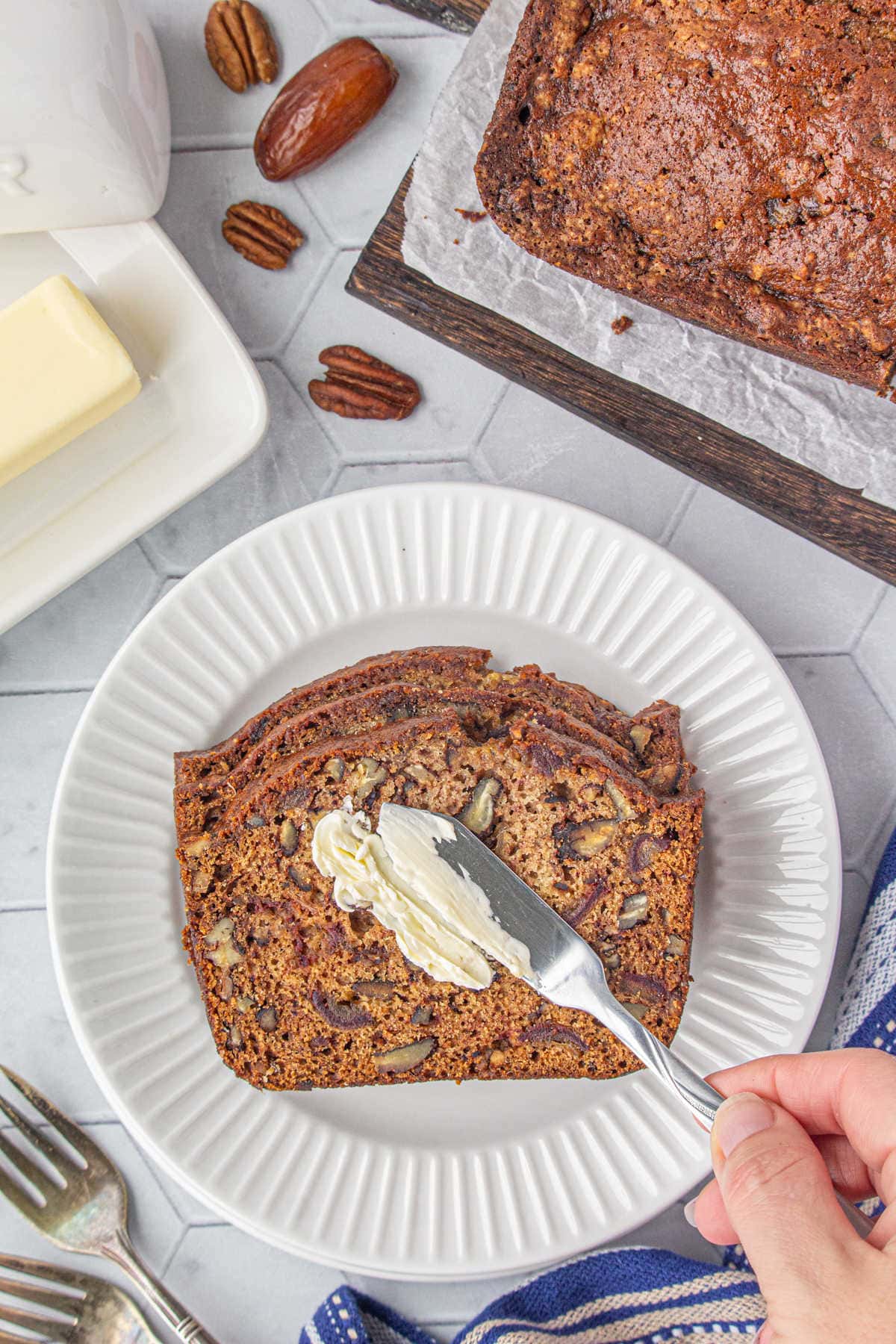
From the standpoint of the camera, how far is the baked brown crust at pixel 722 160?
4.64ft

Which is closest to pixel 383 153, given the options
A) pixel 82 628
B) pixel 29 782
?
pixel 82 628

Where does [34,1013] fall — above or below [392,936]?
below

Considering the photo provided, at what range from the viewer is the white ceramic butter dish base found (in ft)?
5.66

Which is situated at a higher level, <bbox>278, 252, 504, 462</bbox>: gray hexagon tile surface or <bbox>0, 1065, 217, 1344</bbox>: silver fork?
<bbox>278, 252, 504, 462</bbox>: gray hexagon tile surface

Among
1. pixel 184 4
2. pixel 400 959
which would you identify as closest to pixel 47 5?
pixel 184 4

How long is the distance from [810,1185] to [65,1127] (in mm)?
1274

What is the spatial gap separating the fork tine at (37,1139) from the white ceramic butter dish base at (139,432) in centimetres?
84

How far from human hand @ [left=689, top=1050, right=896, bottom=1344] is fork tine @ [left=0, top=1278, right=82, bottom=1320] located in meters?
1.11

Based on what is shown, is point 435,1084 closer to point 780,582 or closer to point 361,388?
point 780,582

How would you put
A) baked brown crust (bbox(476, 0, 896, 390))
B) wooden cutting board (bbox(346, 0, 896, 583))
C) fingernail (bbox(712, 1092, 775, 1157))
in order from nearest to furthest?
fingernail (bbox(712, 1092, 775, 1157)), baked brown crust (bbox(476, 0, 896, 390)), wooden cutting board (bbox(346, 0, 896, 583))

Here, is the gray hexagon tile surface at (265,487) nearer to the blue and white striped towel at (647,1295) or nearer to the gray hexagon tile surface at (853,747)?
the gray hexagon tile surface at (853,747)

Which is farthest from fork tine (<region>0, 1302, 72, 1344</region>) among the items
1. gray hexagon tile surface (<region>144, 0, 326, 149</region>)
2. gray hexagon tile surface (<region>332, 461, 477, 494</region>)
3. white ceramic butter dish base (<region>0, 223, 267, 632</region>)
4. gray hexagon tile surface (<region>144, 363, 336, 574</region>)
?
gray hexagon tile surface (<region>144, 0, 326, 149</region>)

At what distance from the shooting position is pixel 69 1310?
70.5 inches

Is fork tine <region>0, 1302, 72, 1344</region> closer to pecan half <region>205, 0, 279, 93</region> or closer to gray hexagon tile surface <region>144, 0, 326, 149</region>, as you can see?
gray hexagon tile surface <region>144, 0, 326, 149</region>
